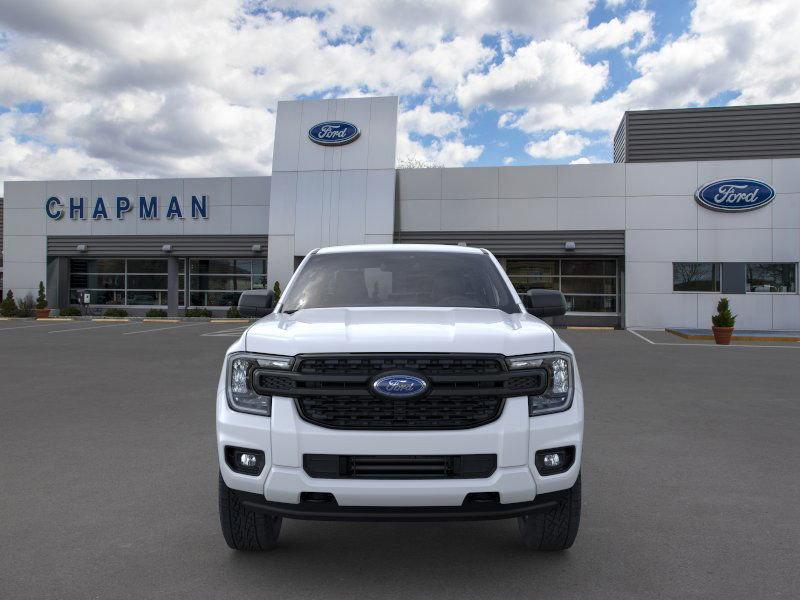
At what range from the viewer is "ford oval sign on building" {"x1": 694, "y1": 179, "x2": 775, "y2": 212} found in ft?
81.6

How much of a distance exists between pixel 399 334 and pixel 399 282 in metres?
1.49

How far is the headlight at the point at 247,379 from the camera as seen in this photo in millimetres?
3234

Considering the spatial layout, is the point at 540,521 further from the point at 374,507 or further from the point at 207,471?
the point at 207,471

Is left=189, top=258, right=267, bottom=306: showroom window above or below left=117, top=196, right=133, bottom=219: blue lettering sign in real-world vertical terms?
below

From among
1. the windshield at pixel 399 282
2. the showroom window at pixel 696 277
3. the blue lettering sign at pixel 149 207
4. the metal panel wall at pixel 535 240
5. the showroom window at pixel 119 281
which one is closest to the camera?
the windshield at pixel 399 282

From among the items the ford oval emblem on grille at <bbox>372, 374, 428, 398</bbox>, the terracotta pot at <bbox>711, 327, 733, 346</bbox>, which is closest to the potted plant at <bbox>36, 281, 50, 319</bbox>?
the terracotta pot at <bbox>711, 327, 733, 346</bbox>

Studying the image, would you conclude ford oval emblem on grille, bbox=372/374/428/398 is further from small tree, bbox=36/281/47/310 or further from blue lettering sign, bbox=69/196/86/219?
blue lettering sign, bbox=69/196/86/219

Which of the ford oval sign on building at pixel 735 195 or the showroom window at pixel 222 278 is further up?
the ford oval sign on building at pixel 735 195

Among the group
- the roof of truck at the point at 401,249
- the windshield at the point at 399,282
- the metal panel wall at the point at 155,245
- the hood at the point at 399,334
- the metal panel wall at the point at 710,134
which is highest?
the metal panel wall at the point at 710,134

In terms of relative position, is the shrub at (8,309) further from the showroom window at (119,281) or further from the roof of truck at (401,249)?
the roof of truck at (401,249)

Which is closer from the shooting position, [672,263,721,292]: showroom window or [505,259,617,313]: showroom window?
[672,263,721,292]: showroom window

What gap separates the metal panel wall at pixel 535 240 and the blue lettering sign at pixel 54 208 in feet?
54.7

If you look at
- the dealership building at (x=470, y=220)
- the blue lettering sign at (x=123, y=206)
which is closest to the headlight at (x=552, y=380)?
the dealership building at (x=470, y=220)

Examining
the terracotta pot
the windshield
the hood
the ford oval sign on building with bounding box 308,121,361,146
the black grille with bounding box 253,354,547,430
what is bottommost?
the terracotta pot
